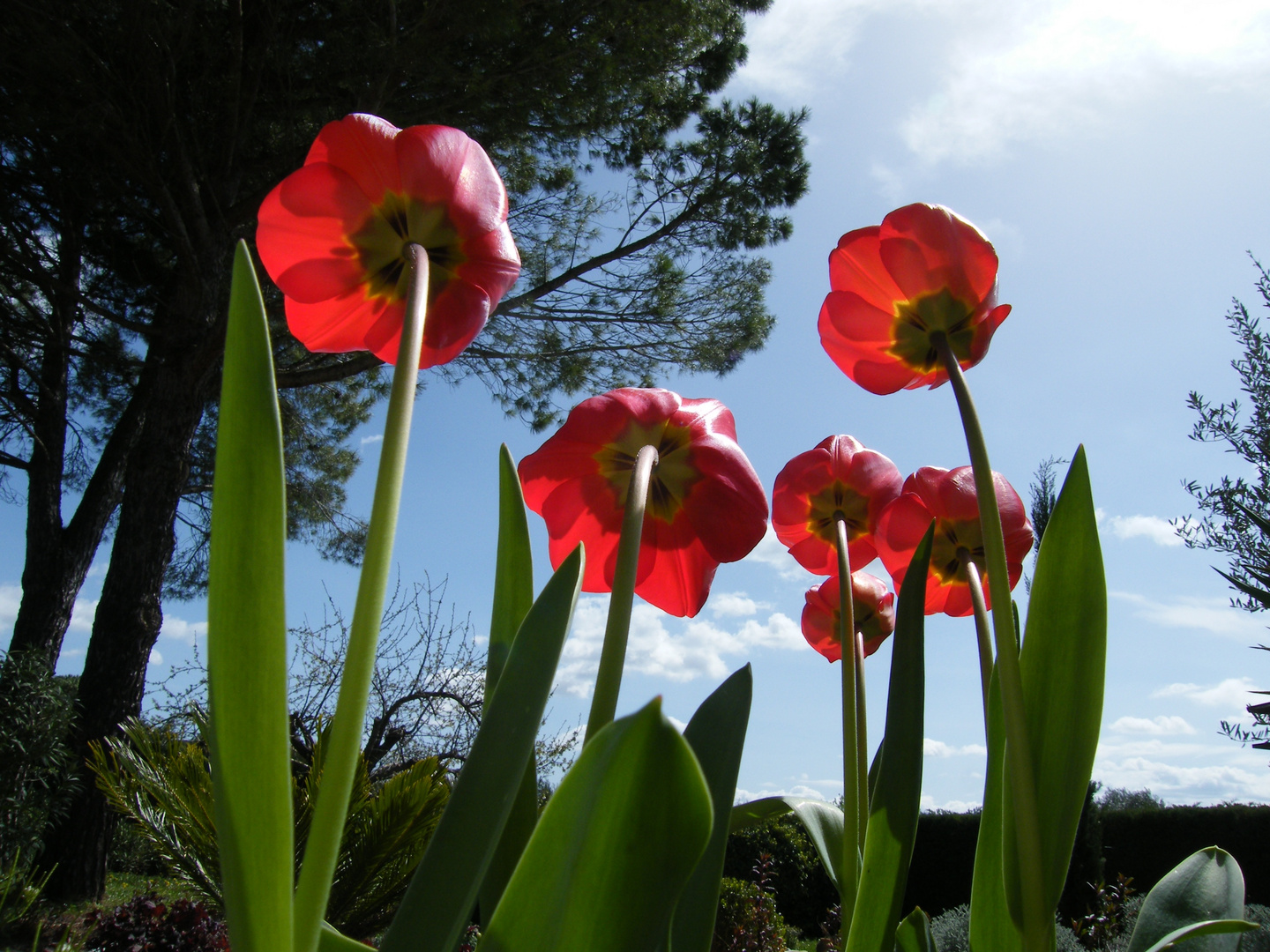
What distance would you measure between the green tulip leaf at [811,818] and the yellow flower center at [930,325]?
0.26m

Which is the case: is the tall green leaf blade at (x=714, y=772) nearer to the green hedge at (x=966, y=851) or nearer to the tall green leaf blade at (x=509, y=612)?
the tall green leaf blade at (x=509, y=612)

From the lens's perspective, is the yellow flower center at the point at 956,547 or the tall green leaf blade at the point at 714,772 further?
the yellow flower center at the point at 956,547

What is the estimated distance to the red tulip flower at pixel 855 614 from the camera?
2.19 ft

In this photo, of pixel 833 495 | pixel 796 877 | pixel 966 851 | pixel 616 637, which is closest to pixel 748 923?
pixel 796 877

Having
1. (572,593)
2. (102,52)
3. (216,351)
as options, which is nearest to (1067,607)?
(572,593)

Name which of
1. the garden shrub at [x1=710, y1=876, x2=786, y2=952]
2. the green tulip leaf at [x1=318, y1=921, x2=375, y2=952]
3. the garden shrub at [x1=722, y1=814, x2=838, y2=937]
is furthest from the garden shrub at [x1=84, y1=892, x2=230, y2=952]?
the garden shrub at [x1=722, y1=814, x2=838, y2=937]

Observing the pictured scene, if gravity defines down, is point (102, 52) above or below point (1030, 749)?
above

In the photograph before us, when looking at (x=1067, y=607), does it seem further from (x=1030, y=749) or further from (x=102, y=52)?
(x=102, y=52)

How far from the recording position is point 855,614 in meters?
0.66

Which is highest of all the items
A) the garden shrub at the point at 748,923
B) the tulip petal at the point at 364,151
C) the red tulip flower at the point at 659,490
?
the tulip petal at the point at 364,151

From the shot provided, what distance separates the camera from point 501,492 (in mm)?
346

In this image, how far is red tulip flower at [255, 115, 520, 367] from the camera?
34cm

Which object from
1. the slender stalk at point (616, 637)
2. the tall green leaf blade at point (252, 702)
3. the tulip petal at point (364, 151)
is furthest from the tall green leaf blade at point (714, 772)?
the tulip petal at point (364, 151)

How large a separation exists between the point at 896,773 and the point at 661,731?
24 cm
